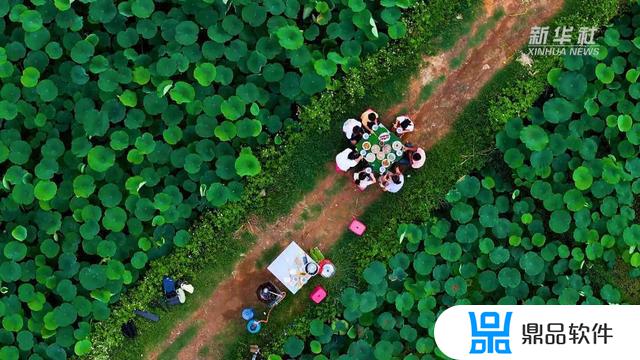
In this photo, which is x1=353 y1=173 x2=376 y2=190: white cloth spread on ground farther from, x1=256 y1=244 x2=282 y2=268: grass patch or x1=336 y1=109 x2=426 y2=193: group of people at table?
x1=256 y1=244 x2=282 y2=268: grass patch

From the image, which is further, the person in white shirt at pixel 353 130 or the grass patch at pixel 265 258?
the grass patch at pixel 265 258

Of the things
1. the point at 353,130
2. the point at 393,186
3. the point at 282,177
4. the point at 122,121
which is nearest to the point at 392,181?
the point at 393,186

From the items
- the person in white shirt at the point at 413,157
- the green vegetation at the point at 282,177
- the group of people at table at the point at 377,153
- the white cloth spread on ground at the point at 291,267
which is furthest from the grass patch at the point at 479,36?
the white cloth spread on ground at the point at 291,267

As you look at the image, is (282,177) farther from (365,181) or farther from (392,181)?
(392,181)

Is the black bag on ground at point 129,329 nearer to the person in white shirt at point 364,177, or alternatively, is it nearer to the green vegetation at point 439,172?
the green vegetation at point 439,172

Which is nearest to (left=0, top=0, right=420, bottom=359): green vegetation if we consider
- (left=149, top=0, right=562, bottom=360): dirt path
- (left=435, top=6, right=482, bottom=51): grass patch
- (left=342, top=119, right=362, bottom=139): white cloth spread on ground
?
(left=342, top=119, right=362, bottom=139): white cloth spread on ground

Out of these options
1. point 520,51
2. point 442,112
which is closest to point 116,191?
point 442,112
